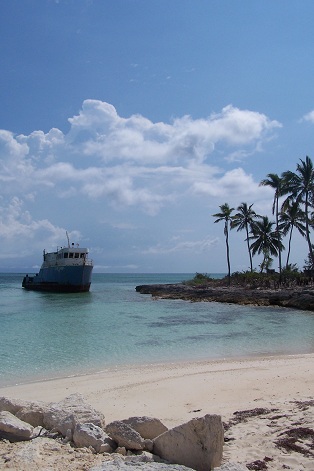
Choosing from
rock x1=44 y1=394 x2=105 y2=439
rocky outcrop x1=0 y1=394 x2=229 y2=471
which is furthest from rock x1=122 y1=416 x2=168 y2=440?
rock x1=44 y1=394 x2=105 y2=439

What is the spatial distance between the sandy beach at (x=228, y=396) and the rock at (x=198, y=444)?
36 centimetres

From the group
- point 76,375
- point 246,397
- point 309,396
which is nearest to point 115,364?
point 76,375

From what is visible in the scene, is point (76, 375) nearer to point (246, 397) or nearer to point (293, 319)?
point (246, 397)

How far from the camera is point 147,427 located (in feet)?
16.5

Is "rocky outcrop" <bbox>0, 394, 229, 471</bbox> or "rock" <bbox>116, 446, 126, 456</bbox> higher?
"rocky outcrop" <bbox>0, 394, 229, 471</bbox>

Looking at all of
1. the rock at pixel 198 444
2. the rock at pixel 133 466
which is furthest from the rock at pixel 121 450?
the rock at pixel 133 466

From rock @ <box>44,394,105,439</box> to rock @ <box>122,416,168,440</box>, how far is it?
1.93ft

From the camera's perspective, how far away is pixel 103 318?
2283cm

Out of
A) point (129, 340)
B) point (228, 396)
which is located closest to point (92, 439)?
point (228, 396)

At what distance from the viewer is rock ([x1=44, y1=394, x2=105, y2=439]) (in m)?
5.16

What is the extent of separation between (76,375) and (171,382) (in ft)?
8.56

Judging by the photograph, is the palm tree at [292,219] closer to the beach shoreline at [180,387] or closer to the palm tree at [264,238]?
the palm tree at [264,238]

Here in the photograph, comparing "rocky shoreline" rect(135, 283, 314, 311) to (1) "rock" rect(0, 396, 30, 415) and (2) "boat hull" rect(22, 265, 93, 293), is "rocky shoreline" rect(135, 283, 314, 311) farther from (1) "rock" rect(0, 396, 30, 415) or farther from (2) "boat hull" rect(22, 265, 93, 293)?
(1) "rock" rect(0, 396, 30, 415)

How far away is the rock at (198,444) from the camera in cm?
438
